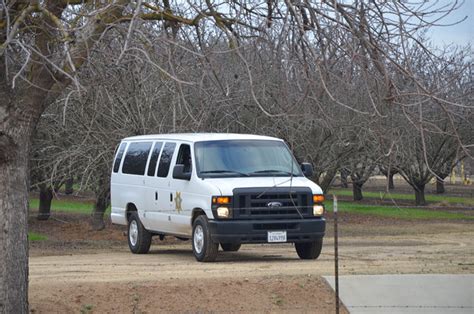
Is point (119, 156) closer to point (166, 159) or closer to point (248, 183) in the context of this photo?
point (166, 159)

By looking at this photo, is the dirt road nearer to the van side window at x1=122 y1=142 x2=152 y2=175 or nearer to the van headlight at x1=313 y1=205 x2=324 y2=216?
the van headlight at x1=313 y1=205 x2=324 y2=216

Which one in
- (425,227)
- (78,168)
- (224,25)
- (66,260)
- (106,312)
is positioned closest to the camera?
(224,25)

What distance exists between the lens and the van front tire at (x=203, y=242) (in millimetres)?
17719

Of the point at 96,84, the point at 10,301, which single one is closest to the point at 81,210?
the point at 96,84

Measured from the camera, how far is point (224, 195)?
57.5ft

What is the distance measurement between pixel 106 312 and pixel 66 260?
6.10 m

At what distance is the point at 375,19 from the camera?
423 inches

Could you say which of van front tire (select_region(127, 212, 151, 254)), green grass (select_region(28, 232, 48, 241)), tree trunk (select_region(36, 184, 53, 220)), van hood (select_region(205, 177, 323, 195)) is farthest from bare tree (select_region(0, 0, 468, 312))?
tree trunk (select_region(36, 184, 53, 220))

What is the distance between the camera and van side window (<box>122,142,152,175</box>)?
67.6 ft

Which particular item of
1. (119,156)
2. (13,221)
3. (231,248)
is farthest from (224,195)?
(13,221)

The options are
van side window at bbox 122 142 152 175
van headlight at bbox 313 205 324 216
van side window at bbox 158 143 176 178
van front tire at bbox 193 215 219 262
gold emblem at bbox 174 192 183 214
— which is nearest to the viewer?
van front tire at bbox 193 215 219 262

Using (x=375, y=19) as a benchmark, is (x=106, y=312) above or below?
below

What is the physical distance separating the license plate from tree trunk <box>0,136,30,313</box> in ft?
19.7

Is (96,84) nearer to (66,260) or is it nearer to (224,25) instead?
(224,25)
